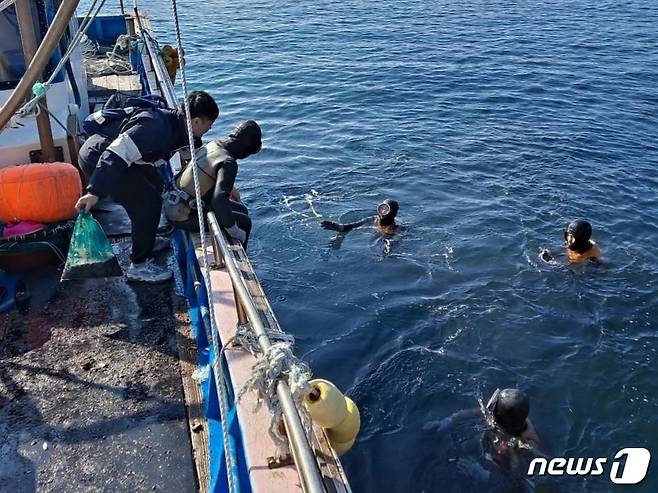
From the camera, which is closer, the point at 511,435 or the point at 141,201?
the point at 141,201

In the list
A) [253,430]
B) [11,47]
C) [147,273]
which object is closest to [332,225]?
[147,273]

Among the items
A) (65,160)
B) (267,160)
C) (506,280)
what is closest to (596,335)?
(506,280)

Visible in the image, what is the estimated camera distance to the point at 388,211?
9.77 meters

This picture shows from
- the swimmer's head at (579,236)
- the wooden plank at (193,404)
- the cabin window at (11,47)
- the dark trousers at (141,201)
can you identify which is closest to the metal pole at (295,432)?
the wooden plank at (193,404)

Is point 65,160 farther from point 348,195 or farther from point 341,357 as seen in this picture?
point 348,195

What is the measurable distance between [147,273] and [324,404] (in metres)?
3.44

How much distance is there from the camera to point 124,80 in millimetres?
11883

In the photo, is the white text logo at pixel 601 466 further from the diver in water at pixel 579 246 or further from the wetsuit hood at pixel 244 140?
the wetsuit hood at pixel 244 140

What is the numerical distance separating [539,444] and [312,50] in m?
18.7

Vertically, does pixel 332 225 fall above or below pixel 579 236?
below

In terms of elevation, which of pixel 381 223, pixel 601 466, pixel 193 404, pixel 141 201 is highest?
pixel 141 201

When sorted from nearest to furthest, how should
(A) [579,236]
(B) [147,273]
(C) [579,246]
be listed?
(B) [147,273]
(A) [579,236]
(C) [579,246]

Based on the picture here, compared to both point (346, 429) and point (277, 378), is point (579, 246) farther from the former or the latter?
point (277, 378)

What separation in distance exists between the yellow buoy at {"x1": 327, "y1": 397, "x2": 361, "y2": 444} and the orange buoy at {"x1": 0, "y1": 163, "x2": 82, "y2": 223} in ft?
12.9
